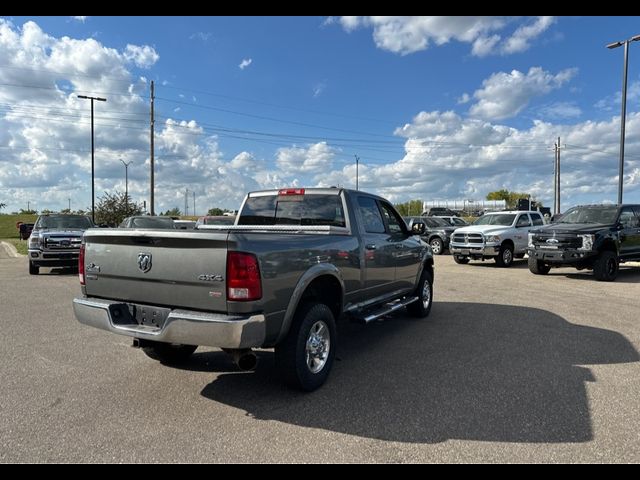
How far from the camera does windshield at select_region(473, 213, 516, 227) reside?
17500 mm

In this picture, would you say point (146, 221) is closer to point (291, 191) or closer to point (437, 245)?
point (437, 245)

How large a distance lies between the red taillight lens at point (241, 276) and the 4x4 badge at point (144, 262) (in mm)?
846

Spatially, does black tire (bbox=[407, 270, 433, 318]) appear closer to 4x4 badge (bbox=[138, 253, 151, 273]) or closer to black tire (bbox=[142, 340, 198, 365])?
black tire (bbox=[142, 340, 198, 365])

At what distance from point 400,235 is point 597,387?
304 cm

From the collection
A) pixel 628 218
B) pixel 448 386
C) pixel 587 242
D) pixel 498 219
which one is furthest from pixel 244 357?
pixel 498 219

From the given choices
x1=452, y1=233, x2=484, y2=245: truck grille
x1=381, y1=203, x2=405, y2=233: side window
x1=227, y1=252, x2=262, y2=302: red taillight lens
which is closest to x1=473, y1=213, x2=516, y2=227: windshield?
x1=452, y1=233, x2=484, y2=245: truck grille

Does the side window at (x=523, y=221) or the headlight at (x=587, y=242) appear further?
the side window at (x=523, y=221)

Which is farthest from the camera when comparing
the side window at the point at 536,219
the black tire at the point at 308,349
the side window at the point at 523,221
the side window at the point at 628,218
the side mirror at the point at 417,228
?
the side window at the point at 536,219

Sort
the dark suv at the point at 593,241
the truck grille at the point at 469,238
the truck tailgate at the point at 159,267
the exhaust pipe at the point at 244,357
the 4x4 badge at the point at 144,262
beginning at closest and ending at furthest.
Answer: the truck tailgate at the point at 159,267, the exhaust pipe at the point at 244,357, the 4x4 badge at the point at 144,262, the dark suv at the point at 593,241, the truck grille at the point at 469,238

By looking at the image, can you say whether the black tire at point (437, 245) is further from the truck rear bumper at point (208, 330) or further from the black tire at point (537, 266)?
the truck rear bumper at point (208, 330)

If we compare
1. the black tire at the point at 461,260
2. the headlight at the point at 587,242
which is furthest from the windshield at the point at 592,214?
the black tire at the point at 461,260

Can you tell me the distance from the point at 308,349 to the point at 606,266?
11.2 meters

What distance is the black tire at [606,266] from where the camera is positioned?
40.7ft
